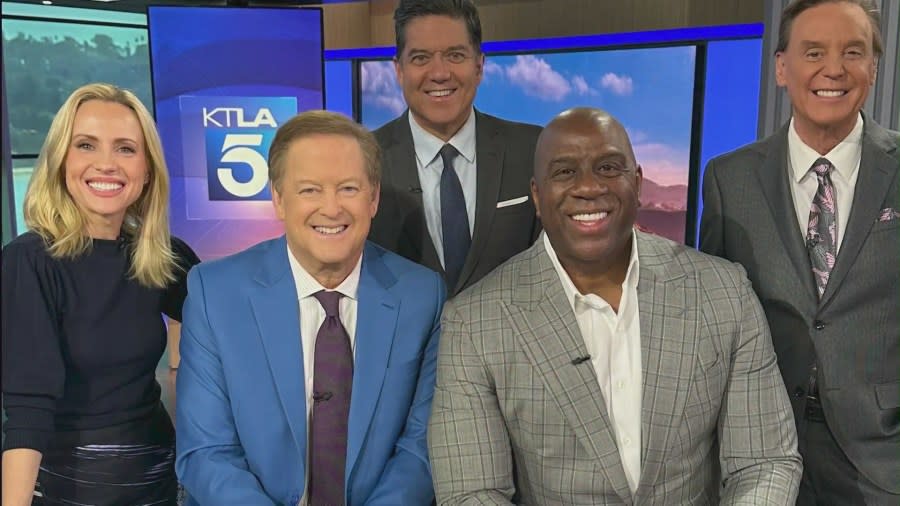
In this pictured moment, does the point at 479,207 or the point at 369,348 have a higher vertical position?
the point at 479,207

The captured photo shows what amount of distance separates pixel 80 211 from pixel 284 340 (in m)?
0.71

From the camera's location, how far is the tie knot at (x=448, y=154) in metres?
2.64

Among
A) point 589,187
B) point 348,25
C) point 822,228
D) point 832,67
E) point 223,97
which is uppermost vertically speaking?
point 348,25

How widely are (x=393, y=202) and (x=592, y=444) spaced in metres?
1.13

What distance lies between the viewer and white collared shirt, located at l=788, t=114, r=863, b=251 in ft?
6.99

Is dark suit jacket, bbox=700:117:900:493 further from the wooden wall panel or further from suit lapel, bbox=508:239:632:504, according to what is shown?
the wooden wall panel

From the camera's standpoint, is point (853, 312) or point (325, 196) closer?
point (325, 196)

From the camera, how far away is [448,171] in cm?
262

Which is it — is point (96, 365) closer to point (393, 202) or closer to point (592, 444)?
point (393, 202)

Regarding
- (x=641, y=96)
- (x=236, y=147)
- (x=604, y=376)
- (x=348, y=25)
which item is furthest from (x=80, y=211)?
(x=348, y=25)

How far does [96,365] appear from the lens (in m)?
2.12

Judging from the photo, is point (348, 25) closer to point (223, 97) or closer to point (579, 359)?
point (223, 97)

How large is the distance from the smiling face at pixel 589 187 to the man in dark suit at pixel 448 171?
2.34 feet

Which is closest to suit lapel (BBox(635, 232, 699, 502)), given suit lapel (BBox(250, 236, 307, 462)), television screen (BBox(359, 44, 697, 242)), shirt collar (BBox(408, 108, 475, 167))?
suit lapel (BBox(250, 236, 307, 462))
